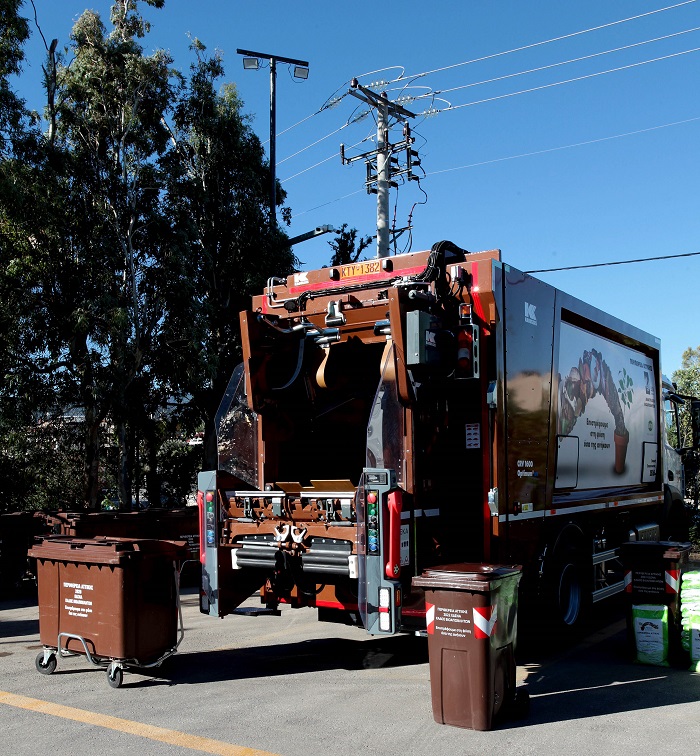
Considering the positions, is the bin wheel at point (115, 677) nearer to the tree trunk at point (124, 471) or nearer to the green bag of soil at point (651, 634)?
the green bag of soil at point (651, 634)

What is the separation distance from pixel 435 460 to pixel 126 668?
3085 millimetres

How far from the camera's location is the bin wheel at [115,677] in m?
6.41

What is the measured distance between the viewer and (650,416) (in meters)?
11.3

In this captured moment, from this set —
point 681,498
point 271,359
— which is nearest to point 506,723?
point 271,359

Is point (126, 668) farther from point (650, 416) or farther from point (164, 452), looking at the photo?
point (164, 452)

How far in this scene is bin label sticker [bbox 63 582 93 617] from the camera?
6684 millimetres

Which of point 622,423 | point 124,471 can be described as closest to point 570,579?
point 622,423

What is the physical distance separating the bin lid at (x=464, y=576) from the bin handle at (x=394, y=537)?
17.3 inches

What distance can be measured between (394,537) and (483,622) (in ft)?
3.46

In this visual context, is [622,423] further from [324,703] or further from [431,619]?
[324,703]

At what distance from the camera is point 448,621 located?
17.8 ft

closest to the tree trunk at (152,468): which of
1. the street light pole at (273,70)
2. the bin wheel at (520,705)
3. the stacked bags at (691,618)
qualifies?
the street light pole at (273,70)

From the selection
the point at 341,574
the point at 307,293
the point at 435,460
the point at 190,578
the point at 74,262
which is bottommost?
the point at 190,578

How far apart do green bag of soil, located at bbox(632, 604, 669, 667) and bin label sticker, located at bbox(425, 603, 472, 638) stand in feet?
8.31
